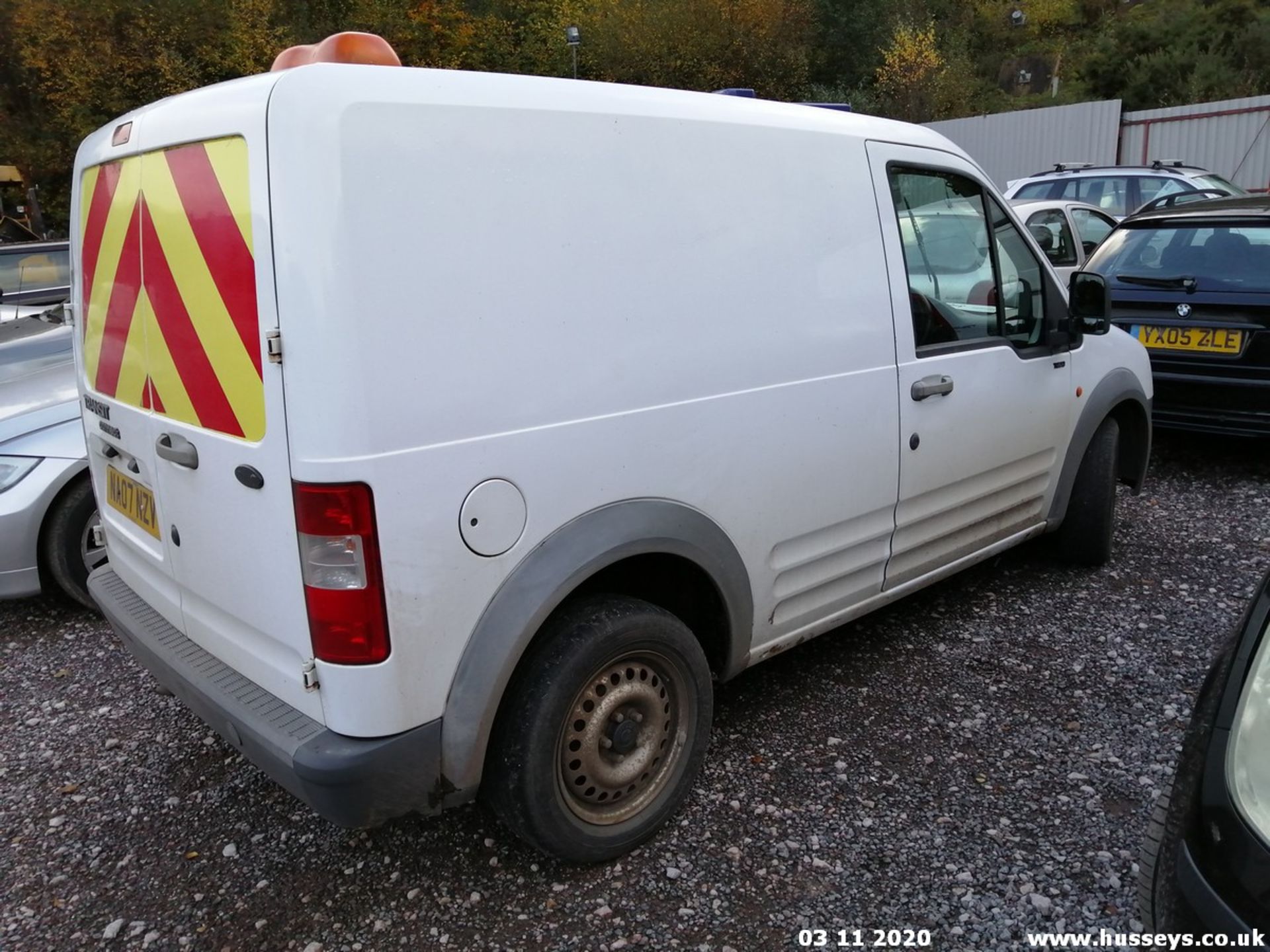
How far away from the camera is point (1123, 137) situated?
62.1ft

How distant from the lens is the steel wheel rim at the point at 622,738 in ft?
8.20

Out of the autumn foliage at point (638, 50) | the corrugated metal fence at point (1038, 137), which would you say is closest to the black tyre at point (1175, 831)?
the corrugated metal fence at point (1038, 137)

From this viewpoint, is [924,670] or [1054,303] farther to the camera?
[1054,303]

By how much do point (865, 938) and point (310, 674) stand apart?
1.49 meters

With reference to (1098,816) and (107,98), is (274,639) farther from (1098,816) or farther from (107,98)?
(107,98)

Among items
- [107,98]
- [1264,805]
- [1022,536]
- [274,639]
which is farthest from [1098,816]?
[107,98]

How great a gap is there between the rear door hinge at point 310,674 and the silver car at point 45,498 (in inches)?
91.6

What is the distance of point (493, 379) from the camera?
7.10 feet

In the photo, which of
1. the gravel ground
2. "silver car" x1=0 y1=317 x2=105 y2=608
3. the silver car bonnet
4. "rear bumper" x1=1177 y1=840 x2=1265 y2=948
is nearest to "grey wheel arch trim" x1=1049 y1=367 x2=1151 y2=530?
the gravel ground

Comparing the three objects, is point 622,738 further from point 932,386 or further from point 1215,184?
point 1215,184

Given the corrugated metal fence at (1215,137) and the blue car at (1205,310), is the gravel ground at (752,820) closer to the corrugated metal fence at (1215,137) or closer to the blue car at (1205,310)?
the blue car at (1205,310)

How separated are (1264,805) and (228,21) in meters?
28.1

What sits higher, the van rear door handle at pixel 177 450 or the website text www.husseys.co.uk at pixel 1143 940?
the van rear door handle at pixel 177 450

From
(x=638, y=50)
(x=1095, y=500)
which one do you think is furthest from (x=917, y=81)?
(x=1095, y=500)
